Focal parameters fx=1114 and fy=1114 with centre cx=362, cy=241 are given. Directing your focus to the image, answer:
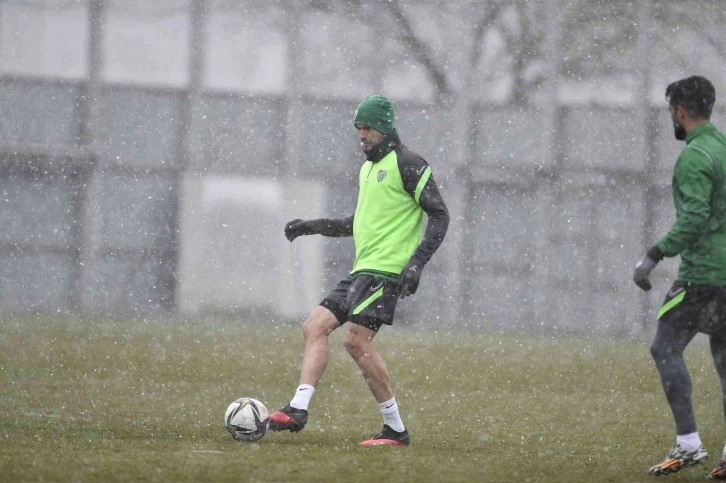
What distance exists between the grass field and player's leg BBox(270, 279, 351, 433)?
6.3 inches

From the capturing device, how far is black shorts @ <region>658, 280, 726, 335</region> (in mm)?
5059

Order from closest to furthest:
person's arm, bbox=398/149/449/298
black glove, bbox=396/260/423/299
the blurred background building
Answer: black glove, bbox=396/260/423/299 → person's arm, bbox=398/149/449/298 → the blurred background building

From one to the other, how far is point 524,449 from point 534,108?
8603 mm

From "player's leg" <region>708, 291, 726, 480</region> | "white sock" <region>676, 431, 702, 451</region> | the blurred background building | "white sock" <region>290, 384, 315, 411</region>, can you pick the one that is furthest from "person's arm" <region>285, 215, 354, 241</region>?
the blurred background building

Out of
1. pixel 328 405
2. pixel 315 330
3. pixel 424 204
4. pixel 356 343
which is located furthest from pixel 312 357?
pixel 328 405

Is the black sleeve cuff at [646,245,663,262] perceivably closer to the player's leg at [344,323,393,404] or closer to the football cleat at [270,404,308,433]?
the player's leg at [344,323,393,404]

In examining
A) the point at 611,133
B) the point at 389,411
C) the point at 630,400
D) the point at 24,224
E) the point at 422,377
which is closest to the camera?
the point at 389,411

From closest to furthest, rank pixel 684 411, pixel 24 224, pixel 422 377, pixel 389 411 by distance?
pixel 684 411
pixel 389 411
pixel 422 377
pixel 24 224

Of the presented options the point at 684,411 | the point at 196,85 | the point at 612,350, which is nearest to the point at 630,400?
the point at 612,350

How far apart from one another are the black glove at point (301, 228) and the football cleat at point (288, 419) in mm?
1111

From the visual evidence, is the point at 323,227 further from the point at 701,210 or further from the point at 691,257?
the point at 701,210

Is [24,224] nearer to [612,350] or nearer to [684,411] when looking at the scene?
[612,350]

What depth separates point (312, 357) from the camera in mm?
5980

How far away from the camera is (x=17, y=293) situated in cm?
1298
